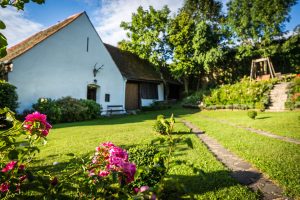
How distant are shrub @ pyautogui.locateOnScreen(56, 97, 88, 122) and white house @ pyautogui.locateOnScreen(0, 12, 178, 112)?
1151 millimetres

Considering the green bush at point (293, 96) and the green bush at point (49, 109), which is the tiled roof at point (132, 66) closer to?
the green bush at point (49, 109)

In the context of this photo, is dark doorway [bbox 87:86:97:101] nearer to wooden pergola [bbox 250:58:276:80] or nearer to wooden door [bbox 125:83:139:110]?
wooden door [bbox 125:83:139:110]

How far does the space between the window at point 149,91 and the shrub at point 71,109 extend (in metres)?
9.45

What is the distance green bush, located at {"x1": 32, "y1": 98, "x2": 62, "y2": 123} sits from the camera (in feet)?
45.5

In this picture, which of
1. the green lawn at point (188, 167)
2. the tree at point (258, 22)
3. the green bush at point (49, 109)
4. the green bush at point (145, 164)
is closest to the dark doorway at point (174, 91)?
the tree at point (258, 22)

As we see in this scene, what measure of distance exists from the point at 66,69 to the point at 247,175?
15.2 m

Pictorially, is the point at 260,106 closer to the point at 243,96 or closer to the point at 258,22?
the point at 243,96

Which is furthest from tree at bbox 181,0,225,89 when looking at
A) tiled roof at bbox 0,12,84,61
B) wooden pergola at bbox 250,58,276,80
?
tiled roof at bbox 0,12,84,61

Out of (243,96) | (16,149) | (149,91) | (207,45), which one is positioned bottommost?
(16,149)

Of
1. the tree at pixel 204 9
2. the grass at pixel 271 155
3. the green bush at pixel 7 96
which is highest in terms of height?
the tree at pixel 204 9

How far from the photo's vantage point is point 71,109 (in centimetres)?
1502

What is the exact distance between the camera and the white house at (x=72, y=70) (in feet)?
47.1

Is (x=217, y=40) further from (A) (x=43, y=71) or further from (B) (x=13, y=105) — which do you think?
(B) (x=13, y=105)

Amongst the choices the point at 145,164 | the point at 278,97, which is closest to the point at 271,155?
the point at 145,164
